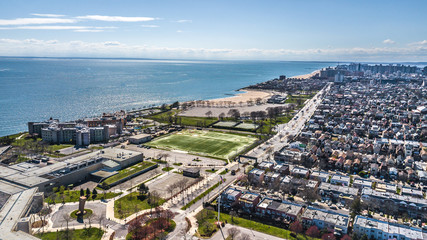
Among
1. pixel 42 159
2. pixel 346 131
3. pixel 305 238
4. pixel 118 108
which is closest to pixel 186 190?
pixel 305 238

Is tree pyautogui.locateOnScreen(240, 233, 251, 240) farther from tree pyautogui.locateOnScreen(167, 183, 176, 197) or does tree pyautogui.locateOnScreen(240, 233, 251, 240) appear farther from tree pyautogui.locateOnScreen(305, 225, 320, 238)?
tree pyautogui.locateOnScreen(167, 183, 176, 197)

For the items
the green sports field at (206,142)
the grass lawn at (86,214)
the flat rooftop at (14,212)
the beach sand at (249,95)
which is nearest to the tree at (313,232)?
the grass lawn at (86,214)

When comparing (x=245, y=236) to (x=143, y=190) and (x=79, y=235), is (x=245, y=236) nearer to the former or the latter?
(x=143, y=190)

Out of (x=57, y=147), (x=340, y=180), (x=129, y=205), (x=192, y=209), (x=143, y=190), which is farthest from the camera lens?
(x=57, y=147)

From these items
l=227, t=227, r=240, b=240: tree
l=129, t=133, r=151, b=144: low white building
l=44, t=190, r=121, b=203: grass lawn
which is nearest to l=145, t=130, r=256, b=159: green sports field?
l=129, t=133, r=151, b=144: low white building

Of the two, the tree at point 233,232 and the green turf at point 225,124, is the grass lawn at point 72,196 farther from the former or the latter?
the green turf at point 225,124

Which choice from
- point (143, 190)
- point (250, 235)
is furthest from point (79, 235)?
point (250, 235)
